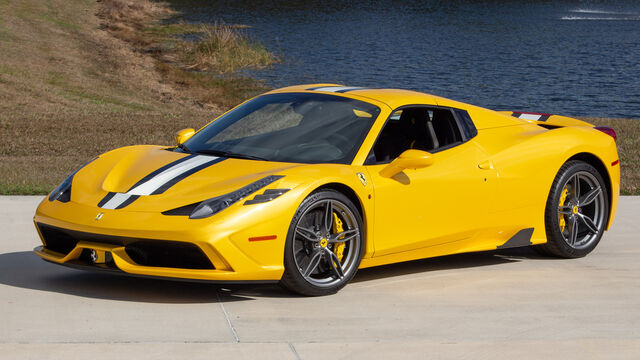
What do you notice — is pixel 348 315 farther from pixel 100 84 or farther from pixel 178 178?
pixel 100 84

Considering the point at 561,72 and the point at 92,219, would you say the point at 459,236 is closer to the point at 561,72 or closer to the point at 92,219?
the point at 92,219

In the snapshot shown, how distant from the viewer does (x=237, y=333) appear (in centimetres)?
517

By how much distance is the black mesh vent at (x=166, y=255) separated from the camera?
561 cm

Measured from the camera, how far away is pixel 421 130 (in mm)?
6988

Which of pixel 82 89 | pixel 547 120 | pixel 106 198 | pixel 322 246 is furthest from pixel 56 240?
pixel 82 89

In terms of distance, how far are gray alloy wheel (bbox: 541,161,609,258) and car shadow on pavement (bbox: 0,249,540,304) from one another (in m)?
0.73

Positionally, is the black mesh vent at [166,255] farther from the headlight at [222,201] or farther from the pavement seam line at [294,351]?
the pavement seam line at [294,351]

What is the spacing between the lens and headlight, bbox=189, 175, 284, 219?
221 inches

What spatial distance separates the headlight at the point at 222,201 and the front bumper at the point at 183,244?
6cm

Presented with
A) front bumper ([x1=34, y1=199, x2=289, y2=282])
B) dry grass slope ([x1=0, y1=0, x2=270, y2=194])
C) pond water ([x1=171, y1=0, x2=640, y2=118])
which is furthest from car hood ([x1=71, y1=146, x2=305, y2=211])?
pond water ([x1=171, y1=0, x2=640, y2=118])

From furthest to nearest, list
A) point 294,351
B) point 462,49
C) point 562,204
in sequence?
point 462,49, point 562,204, point 294,351

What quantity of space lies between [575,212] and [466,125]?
3.75 feet

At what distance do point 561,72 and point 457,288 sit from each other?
30.4 m

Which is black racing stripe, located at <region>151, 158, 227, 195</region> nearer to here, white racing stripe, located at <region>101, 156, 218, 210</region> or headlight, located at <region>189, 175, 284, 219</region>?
white racing stripe, located at <region>101, 156, 218, 210</region>
